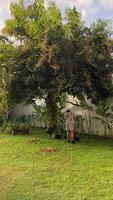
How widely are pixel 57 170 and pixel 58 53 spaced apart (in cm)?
403

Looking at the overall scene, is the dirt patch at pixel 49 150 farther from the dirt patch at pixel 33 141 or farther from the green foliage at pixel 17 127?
the green foliage at pixel 17 127

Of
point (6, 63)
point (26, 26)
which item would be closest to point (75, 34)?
point (26, 26)

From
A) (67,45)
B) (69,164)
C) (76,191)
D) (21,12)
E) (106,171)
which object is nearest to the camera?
(76,191)

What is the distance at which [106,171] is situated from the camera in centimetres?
954

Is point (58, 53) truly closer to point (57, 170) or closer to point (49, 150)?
point (49, 150)

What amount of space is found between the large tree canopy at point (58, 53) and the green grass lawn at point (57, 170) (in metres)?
1.77

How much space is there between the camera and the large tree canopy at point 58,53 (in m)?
12.5

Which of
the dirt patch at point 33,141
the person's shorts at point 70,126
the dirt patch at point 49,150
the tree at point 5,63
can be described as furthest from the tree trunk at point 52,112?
the dirt patch at point 49,150

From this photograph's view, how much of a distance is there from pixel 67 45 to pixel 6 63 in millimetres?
2177

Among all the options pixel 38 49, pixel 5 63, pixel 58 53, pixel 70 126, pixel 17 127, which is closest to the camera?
pixel 58 53

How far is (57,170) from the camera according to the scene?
984cm

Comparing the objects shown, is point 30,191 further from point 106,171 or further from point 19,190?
point 106,171

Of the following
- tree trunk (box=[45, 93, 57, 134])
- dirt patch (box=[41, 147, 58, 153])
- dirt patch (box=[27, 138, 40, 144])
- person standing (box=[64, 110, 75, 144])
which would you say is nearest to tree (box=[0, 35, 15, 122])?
tree trunk (box=[45, 93, 57, 134])

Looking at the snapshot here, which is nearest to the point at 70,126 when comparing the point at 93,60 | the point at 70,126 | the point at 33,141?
the point at 70,126
